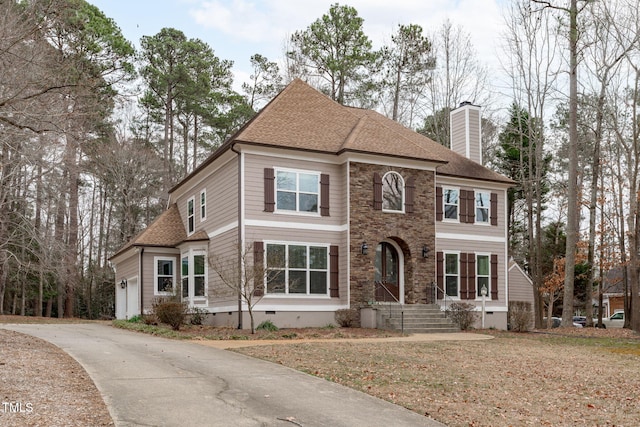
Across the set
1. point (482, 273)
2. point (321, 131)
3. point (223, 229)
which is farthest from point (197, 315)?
point (482, 273)

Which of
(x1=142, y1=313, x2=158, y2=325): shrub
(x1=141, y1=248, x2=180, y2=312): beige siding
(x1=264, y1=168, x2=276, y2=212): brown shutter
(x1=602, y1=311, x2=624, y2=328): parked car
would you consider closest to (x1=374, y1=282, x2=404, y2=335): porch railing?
(x1=264, y1=168, x2=276, y2=212): brown shutter

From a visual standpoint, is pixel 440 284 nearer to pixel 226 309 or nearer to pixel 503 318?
pixel 503 318

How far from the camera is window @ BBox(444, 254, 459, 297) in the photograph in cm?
2328

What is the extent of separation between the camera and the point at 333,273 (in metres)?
20.6

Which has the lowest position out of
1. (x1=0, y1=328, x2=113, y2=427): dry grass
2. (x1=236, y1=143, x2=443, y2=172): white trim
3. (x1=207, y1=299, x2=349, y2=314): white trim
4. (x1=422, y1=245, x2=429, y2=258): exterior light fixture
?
(x1=207, y1=299, x2=349, y2=314): white trim

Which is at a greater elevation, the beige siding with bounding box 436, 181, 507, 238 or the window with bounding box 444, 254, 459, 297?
the beige siding with bounding box 436, 181, 507, 238

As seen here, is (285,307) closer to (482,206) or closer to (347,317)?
(347,317)

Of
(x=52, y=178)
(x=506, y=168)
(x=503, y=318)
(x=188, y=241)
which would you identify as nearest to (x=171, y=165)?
(x=52, y=178)

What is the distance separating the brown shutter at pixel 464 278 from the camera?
76.9 ft

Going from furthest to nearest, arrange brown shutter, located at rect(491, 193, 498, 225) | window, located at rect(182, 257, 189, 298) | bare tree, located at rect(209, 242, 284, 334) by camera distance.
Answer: brown shutter, located at rect(491, 193, 498, 225), window, located at rect(182, 257, 189, 298), bare tree, located at rect(209, 242, 284, 334)

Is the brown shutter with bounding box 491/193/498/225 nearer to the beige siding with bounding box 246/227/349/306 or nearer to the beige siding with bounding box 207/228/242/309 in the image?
the beige siding with bounding box 246/227/349/306

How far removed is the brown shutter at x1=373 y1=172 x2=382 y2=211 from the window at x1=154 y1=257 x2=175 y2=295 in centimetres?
856

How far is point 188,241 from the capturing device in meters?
22.8

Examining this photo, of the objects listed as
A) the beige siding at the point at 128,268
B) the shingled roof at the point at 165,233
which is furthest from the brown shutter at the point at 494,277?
the beige siding at the point at 128,268
